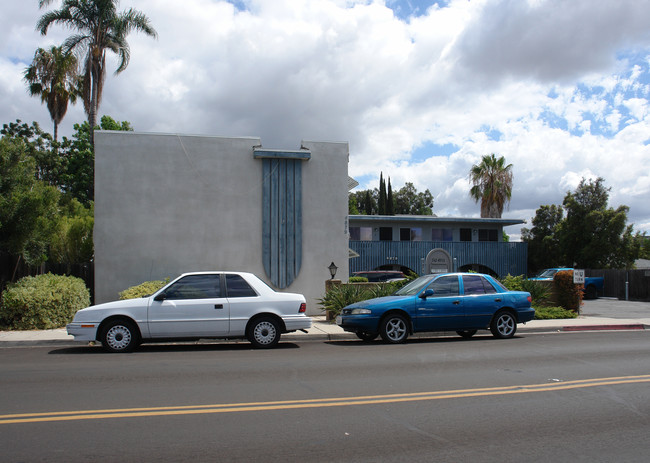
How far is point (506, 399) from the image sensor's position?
684 centimetres

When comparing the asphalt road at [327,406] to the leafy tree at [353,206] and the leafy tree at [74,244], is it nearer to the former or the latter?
the leafy tree at [74,244]

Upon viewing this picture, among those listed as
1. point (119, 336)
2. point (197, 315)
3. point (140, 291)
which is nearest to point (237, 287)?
point (197, 315)

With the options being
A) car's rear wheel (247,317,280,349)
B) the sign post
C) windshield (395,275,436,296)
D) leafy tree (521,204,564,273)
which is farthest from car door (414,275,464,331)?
leafy tree (521,204,564,273)

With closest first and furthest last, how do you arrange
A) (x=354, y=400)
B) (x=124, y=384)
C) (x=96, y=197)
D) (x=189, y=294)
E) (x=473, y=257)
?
(x=354, y=400) < (x=124, y=384) < (x=189, y=294) < (x=96, y=197) < (x=473, y=257)

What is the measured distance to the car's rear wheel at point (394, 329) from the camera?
1211cm

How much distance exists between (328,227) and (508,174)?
100ft

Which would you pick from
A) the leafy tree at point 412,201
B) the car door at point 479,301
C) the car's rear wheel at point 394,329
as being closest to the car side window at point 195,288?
the car's rear wheel at point 394,329

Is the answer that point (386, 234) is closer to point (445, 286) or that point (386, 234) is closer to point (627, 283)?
point (627, 283)

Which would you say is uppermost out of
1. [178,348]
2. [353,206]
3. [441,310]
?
[353,206]

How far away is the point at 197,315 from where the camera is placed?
36.0 feet

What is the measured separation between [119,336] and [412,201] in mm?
61263

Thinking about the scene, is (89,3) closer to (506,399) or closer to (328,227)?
(328,227)

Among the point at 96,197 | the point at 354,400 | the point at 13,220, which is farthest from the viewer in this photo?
the point at 96,197

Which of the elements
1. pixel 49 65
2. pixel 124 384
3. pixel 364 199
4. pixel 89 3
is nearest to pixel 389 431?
pixel 124 384
